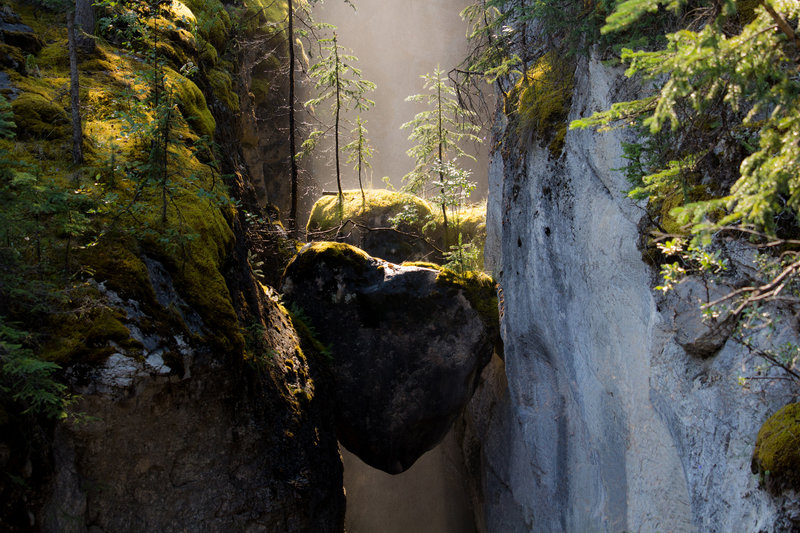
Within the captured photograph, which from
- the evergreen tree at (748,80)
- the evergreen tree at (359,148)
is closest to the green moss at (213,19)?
the evergreen tree at (359,148)

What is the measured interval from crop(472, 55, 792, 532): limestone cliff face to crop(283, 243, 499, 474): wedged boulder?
3.23ft

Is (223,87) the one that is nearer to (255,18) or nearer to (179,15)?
(179,15)

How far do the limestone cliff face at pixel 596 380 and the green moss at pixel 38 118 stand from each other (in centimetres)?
673

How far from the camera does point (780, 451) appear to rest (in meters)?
3.60

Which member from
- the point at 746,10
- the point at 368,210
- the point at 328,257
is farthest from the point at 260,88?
the point at 746,10

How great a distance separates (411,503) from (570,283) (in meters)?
10.9

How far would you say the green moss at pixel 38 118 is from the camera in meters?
6.00

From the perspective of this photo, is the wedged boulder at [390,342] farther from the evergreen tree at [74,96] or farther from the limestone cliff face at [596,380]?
the evergreen tree at [74,96]

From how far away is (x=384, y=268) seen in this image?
32.9 ft

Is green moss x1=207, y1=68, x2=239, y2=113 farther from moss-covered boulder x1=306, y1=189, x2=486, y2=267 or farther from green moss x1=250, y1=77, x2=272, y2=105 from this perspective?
green moss x1=250, y1=77, x2=272, y2=105

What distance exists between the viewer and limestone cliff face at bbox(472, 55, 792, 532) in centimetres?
452

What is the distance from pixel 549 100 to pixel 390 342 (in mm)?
5026

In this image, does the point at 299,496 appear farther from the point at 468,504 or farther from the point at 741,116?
the point at 468,504

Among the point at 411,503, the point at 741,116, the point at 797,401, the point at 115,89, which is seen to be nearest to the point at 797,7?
the point at 741,116
